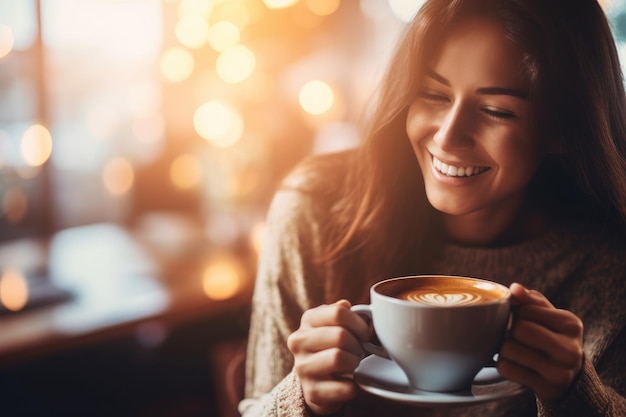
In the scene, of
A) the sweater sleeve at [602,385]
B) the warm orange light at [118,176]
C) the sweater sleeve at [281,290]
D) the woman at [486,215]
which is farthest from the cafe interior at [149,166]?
the sweater sleeve at [602,385]

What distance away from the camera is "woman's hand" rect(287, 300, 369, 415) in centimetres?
46

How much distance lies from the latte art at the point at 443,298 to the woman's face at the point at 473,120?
0.10m

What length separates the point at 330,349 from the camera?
46 cm

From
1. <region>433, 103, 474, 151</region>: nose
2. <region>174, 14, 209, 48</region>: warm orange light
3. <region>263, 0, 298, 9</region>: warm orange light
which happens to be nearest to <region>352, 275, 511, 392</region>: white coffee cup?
<region>433, 103, 474, 151</region>: nose

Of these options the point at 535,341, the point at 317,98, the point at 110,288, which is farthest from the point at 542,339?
the point at 317,98

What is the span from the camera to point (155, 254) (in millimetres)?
1673

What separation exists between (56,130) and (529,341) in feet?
6.98

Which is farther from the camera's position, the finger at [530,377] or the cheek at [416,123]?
the cheek at [416,123]

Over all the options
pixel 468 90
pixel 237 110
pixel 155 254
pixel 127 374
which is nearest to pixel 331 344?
pixel 468 90

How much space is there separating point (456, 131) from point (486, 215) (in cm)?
17

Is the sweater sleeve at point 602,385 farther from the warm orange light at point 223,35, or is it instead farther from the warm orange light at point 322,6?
the warm orange light at point 322,6

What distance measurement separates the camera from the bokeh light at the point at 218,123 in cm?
230

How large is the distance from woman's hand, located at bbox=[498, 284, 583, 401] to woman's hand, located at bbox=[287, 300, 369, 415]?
0.10m

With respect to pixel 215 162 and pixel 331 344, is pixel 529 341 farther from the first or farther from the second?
pixel 215 162
